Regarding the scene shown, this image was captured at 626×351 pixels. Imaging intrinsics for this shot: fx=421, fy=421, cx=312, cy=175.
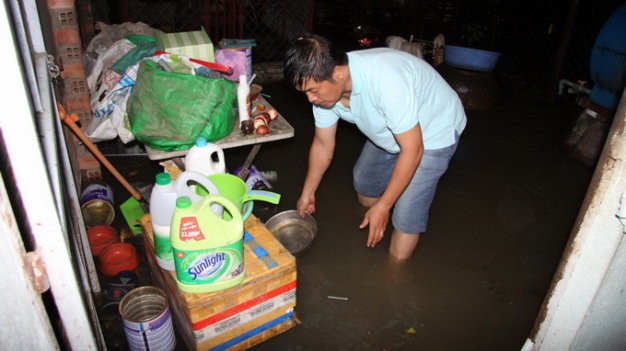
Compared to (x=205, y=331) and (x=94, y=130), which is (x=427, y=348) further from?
(x=94, y=130)

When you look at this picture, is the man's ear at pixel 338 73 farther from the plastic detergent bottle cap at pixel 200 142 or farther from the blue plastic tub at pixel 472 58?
the blue plastic tub at pixel 472 58

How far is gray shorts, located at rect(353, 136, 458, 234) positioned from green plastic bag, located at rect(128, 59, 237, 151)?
3.93 feet

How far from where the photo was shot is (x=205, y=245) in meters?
1.78

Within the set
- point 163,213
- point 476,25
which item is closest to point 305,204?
point 163,213

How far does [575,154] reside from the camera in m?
4.46

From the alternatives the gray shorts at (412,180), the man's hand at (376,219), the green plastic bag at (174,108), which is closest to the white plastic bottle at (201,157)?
the green plastic bag at (174,108)

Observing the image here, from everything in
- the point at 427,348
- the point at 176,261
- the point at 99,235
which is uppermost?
the point at 176,261

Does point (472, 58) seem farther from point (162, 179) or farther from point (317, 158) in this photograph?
point (162, 179)

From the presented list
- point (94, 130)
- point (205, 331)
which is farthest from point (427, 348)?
point (94, 130)

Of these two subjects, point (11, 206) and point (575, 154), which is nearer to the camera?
point (11, 206)

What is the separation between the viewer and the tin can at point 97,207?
299cm

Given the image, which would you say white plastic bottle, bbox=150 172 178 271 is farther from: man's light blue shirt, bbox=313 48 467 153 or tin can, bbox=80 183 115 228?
tin can, bbox=80 183 115 228

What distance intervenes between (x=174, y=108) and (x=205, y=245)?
98cm

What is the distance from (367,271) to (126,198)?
2.00 meters
